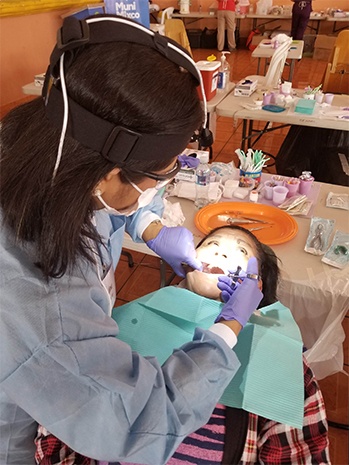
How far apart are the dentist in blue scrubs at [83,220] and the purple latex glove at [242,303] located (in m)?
0.36

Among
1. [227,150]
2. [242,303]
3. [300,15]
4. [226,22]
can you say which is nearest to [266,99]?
[227,150]

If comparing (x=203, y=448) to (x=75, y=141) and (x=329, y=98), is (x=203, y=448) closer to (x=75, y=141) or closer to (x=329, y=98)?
(x=75, y=141)

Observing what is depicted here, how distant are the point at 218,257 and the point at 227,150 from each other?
10.6 ft

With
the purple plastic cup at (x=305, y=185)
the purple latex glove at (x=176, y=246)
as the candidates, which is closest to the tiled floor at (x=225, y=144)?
the purple latex glove at (x=176, y=246)

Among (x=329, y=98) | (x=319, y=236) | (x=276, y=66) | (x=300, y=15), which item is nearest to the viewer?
(x=319, y=236)

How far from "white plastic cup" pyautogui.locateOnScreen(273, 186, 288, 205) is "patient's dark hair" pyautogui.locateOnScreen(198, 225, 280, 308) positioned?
0.39m

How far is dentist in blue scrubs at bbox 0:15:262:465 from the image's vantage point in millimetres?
776

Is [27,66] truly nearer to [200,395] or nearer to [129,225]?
[129,225]

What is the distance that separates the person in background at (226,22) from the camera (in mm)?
8828

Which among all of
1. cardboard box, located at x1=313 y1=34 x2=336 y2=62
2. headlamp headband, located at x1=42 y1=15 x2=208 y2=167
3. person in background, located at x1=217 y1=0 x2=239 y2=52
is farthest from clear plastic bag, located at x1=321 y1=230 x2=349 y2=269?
person in background, located at x1=217 y1=0 x2=239 y2=52

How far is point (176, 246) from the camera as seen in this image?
1.64 meters

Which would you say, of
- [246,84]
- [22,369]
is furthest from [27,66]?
[22,369]

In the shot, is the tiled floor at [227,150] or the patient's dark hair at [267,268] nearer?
the patient's dark hair at [267,268]

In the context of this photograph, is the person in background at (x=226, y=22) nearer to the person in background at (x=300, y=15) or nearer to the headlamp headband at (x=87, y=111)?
the person in background at (x=300, y=15)
